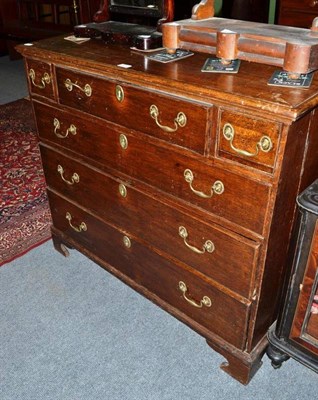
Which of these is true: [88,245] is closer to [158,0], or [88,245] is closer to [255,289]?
[255,289]

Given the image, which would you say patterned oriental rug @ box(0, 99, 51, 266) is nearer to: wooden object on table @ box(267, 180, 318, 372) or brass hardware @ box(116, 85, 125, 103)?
brass hardware @ box(116, 85, 125, 103)

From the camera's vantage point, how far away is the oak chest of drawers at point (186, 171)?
1.19 m

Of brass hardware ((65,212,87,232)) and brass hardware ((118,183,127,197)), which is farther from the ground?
brass hardware ((118,183,127,197))

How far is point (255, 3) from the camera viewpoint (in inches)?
126

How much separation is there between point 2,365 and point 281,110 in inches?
56.1

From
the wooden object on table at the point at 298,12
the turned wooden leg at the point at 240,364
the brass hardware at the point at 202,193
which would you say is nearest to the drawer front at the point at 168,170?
the brass hardware at the point at 202,193

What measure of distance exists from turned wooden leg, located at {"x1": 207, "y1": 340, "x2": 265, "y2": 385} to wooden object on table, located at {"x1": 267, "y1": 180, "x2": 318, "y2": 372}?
7 cm

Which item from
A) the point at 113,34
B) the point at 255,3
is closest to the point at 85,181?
the point at 113,34

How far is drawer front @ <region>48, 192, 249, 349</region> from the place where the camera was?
5.03ft

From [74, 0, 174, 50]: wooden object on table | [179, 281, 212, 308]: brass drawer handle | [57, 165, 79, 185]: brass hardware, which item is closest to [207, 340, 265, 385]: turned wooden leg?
[179, 281, 212, 308]: brass drawer handle

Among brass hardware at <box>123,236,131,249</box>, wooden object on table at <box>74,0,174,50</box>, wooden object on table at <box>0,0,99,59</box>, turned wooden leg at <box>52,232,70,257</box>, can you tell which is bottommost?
turned wooden leg at <box>52,232,70,257</box>

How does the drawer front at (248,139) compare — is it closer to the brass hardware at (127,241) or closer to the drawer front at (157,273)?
the drawer front at (157,273)

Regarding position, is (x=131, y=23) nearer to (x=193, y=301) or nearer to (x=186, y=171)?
(x=186, y=171)

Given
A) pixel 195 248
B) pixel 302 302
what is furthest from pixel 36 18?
pixel 302 302
